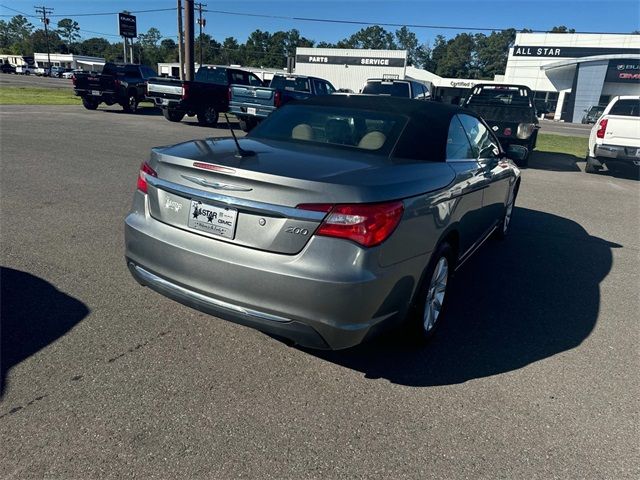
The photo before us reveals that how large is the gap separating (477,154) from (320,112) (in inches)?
58.5

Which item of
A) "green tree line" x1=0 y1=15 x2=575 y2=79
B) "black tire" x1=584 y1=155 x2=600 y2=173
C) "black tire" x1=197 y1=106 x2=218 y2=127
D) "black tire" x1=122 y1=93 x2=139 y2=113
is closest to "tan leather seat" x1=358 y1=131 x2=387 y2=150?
"black tire" x1=584 y1=155 x2=600 y2=173

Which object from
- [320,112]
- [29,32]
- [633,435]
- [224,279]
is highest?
[29,32]

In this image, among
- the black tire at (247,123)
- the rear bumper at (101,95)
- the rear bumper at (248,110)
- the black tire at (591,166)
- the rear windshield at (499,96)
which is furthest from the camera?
the rear bumper at (101,95)

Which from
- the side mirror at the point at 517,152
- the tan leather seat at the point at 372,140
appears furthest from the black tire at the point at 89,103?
the tan leather seat at the point at 372,140

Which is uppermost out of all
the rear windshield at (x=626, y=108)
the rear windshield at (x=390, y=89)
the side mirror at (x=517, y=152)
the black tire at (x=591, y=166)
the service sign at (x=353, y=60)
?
the service sign at (x=353, y=60)

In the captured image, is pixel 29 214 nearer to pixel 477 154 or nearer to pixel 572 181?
pixel 477 154

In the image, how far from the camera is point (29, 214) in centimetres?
557

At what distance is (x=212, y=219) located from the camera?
8.61ft

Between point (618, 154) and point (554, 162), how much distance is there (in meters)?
3.18

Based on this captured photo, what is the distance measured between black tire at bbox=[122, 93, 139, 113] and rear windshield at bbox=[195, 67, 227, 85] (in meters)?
4.36

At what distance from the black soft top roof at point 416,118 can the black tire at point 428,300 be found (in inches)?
26.8

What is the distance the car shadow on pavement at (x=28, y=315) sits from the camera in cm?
291

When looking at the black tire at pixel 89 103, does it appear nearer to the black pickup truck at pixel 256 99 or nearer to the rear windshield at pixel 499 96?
the black pickup truck at pixel 256 99

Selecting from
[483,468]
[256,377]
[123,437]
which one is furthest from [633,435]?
[123,437]
